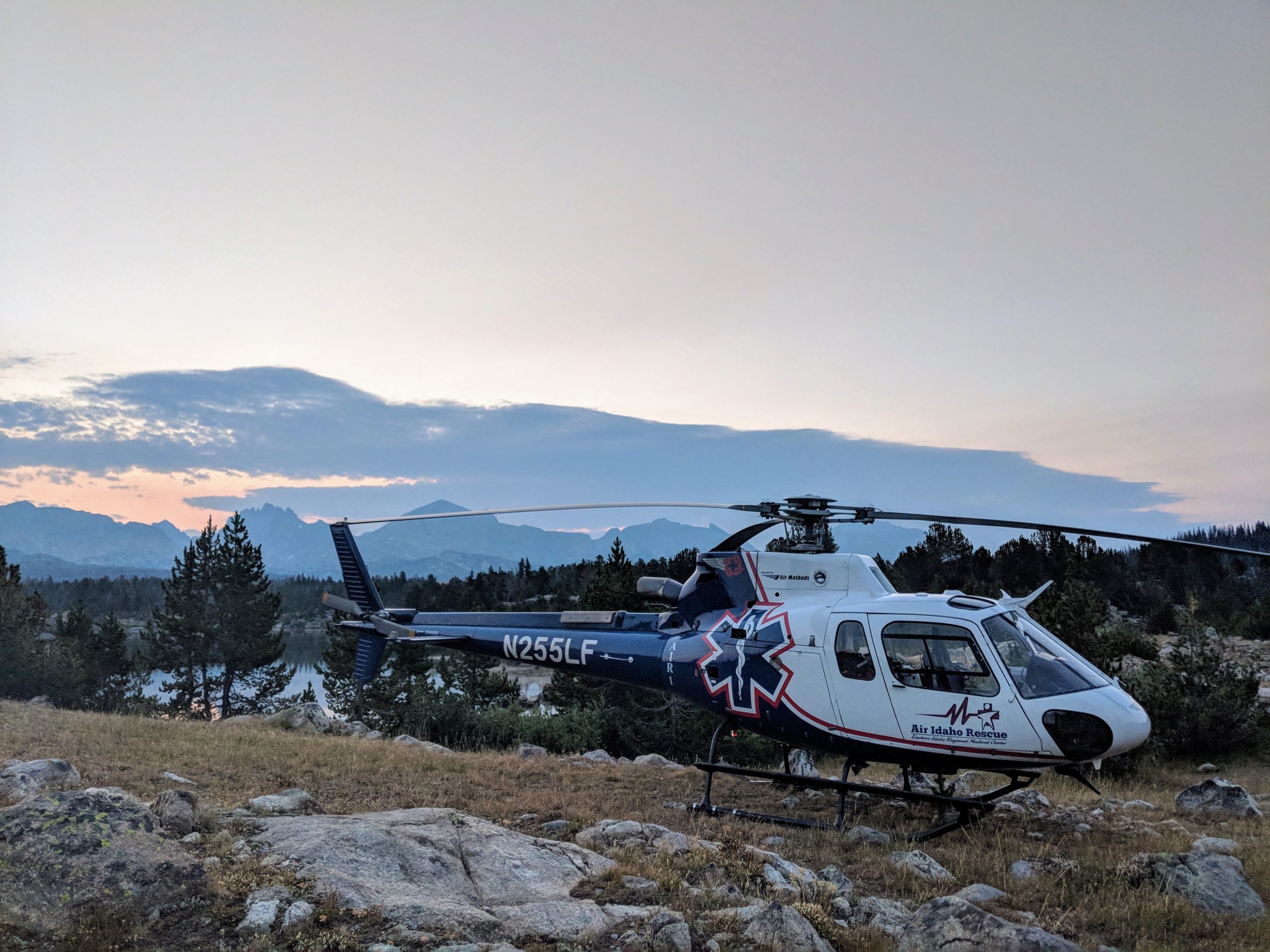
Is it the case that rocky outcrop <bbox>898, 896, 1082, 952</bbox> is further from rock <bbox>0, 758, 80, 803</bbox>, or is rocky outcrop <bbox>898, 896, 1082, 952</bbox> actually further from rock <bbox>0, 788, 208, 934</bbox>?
rock <bbox>0, 758, 80, 803</bbox>

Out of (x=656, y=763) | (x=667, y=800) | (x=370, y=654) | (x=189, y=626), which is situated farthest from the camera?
(x=189, y=626)

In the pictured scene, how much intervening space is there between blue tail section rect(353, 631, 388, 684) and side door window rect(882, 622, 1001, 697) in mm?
9938

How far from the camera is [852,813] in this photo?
37.8 feet

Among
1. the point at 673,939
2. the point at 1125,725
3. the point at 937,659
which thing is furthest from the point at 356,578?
the point at 1125,725

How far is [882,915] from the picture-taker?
7066 mm

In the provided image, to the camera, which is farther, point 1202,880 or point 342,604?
point 342,604

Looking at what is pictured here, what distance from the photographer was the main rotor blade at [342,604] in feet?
49.6

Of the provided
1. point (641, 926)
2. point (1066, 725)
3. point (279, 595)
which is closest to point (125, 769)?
point (641, 926)

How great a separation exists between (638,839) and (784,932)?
10.9ft

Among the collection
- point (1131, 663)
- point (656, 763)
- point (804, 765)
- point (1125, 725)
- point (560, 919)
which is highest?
point (1125, 725)

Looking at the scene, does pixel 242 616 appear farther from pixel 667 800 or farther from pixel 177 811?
pixel 177 811

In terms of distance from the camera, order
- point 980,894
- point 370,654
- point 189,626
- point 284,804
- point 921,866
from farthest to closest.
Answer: point 189,626, point 370,654, point 284,804, point 921,866, point 980,894

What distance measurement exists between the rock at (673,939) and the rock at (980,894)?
3.10 meters

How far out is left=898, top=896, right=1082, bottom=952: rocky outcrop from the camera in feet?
18.8
